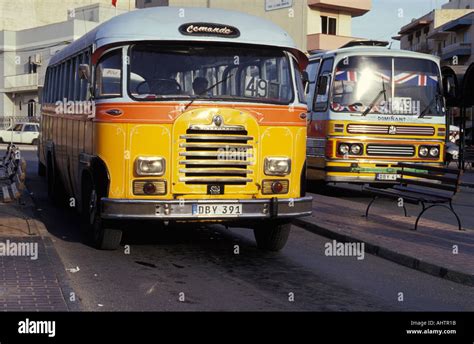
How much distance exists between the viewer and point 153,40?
9008mm

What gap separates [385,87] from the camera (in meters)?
16.2

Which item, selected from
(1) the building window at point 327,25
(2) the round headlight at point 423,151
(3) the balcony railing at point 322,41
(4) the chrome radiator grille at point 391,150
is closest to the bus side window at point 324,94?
(4) the chrome radiator grille at point 391,150

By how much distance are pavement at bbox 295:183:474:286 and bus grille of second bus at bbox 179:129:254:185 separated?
2369mm

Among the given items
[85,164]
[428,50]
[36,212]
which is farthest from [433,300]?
[428,50]

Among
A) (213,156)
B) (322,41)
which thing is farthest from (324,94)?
(322,41)

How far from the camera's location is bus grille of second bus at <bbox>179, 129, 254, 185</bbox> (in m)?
8.84

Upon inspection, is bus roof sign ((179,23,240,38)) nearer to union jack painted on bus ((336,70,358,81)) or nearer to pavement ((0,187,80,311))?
pavement ((0,187,80,311))

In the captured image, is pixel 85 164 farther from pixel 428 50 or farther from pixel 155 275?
pixel 428 50

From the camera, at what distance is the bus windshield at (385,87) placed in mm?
16062

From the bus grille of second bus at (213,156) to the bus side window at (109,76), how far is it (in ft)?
3.40

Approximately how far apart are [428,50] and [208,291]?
83881 millimetres

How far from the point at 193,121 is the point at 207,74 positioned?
68 centimetres

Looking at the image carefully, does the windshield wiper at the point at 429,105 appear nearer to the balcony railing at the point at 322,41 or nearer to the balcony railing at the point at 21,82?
the balcony railing at the point at 322,41
